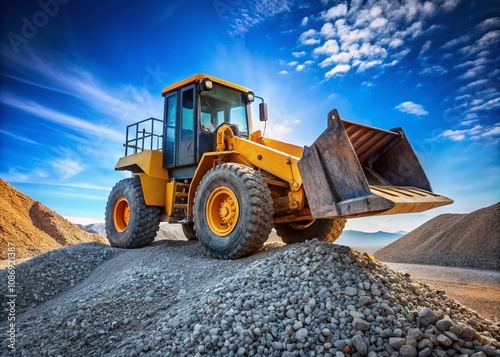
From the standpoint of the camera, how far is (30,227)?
38.7 feet

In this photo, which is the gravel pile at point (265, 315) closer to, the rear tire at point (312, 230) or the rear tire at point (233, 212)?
the rear tire at point (233, 212)

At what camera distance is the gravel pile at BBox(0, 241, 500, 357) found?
2521mm

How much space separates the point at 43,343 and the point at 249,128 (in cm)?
483

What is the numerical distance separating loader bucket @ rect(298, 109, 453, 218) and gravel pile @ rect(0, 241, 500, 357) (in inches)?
22.5

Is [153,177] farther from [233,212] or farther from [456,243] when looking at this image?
[456,243]

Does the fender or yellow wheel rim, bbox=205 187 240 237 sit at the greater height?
the fender

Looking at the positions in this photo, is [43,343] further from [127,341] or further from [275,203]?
[275,203]

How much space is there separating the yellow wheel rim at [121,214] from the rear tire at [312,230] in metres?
3.41

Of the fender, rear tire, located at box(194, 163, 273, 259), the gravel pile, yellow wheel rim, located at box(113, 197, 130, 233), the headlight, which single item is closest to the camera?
the gravel pile

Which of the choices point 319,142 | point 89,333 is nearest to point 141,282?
point 89,333

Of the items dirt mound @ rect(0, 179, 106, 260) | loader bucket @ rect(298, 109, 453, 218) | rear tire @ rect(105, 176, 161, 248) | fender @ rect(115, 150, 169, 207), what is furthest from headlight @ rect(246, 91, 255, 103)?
dirt mound @ rect(0, 179, 106, 260)

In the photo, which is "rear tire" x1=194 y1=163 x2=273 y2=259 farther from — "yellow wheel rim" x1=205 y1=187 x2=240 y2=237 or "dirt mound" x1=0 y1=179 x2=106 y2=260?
"dirt mound" x1=0 y1=179 x2=106 y2=260

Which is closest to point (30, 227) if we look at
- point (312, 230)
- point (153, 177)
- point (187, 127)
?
point (153, 177)

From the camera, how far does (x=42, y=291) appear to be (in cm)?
539
